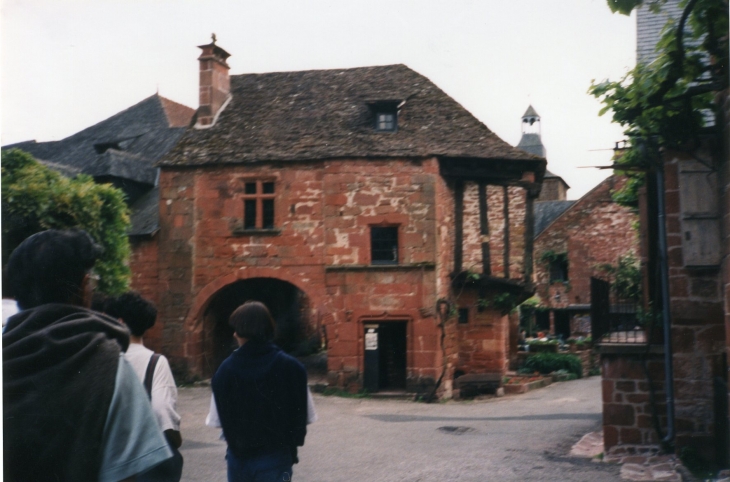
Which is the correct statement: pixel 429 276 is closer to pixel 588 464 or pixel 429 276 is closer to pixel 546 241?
pixel 588 464

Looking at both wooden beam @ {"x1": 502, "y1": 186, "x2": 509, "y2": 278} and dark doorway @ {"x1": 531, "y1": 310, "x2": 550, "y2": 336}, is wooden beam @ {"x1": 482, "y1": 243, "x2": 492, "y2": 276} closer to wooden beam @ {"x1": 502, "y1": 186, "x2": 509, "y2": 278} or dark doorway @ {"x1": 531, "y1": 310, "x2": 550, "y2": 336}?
wooden beam @ {"x1": 502, "y1": 186, "x2": 509, "y2": 278}

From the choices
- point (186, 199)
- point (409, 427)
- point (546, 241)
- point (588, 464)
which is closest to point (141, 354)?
point (588, 464)

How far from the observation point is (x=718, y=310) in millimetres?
8289

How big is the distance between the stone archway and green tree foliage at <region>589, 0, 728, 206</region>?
1272cm

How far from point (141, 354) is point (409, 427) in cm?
967

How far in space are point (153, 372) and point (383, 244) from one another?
48.5 ft

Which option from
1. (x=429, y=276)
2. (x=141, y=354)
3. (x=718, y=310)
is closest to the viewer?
(x=141, y=354)

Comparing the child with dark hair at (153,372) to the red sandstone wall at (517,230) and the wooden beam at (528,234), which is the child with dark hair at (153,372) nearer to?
the red sandstone wall at (517,230)

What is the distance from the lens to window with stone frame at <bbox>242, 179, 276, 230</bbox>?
19.0 meters

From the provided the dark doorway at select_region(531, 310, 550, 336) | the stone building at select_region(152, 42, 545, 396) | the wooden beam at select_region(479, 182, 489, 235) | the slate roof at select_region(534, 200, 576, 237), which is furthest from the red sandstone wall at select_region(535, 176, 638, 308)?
the wooden beam at select_region(479, 182, 489, 235)

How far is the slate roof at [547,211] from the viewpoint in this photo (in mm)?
34906

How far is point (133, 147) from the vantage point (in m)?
24.7

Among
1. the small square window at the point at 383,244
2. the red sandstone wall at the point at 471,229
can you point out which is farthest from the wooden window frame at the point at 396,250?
the red sandstone wall at the point at 471,229

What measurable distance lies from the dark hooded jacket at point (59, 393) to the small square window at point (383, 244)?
16.4 m
